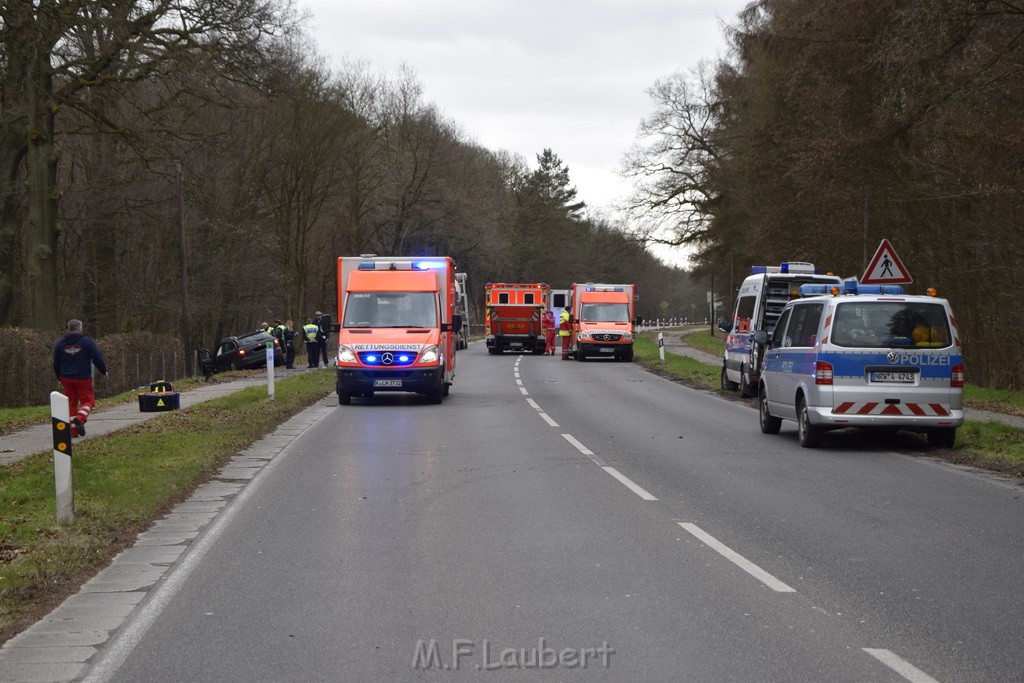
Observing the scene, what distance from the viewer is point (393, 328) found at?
2455 centimetres

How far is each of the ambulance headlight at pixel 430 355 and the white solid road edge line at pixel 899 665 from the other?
60.4 ft

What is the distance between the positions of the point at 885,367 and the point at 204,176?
115 ft

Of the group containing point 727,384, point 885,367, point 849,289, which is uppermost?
point 849,289

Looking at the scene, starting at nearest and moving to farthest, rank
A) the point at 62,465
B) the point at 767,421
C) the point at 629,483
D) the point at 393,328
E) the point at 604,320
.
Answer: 1. the point at 62,465
2. the point at 629,483
3. the point at 767,421
4. the point at 393,328
5. the point at 604,320

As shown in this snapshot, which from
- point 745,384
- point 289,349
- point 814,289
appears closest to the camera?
point 814,289

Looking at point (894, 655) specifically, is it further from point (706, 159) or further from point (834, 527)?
point (706, 159)

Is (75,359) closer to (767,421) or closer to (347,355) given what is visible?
(347,355)

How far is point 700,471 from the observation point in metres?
13.3

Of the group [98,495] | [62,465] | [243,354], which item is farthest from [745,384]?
[243,354]

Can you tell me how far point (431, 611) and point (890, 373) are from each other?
9.80m

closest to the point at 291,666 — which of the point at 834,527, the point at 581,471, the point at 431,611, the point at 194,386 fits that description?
the point at 431,611

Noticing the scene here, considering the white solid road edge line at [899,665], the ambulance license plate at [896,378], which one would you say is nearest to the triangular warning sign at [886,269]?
the ambulance license plate at [896,378]

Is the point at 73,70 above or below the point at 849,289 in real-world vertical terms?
above

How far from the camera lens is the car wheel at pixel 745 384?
26.0 metres
